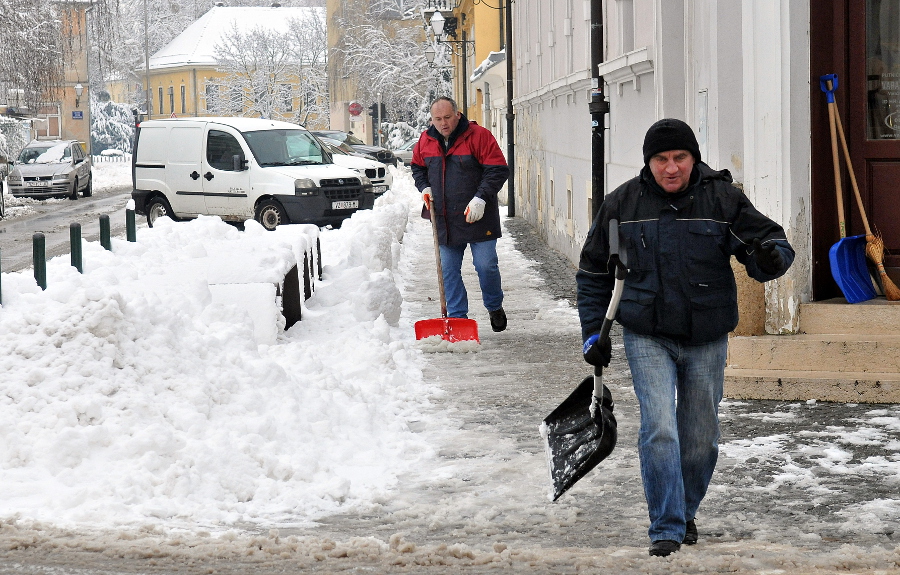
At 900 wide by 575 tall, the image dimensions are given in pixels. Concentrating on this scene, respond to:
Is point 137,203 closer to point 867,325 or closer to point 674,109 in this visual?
point 674,109

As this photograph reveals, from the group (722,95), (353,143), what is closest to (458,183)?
(722,95)

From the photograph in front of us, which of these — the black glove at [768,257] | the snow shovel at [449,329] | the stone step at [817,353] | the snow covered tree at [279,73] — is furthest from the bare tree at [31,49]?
the snow covered tree at [279,73]

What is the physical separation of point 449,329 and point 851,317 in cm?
313

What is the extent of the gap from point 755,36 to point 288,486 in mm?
4437

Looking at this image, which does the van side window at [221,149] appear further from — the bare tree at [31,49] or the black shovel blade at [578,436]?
the black shovel blade at [578,436]

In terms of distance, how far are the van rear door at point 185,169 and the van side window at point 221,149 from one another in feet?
0.54

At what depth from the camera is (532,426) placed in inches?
265

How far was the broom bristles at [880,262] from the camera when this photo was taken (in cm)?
763

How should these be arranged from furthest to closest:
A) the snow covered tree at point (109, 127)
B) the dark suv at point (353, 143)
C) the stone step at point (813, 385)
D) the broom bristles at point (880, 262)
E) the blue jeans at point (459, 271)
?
the snow covered tree at point (109, 127)
the dark suv at point (353, 143)
the blue jeans at point (459, 271)
the broom bristles at point (880, 262)
the stone step at point (813, 385)

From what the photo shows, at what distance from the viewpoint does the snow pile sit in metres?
5.12

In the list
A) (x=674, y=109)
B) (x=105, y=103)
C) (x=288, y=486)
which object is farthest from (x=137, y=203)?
(x=105, y=103)

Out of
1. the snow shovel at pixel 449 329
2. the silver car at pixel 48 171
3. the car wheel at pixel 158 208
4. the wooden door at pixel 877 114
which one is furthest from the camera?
the silver car at pixel 48 171

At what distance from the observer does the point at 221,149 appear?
20359 millimetres

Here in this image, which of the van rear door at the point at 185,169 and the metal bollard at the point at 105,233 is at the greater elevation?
the van rear door at the point at 185,169
